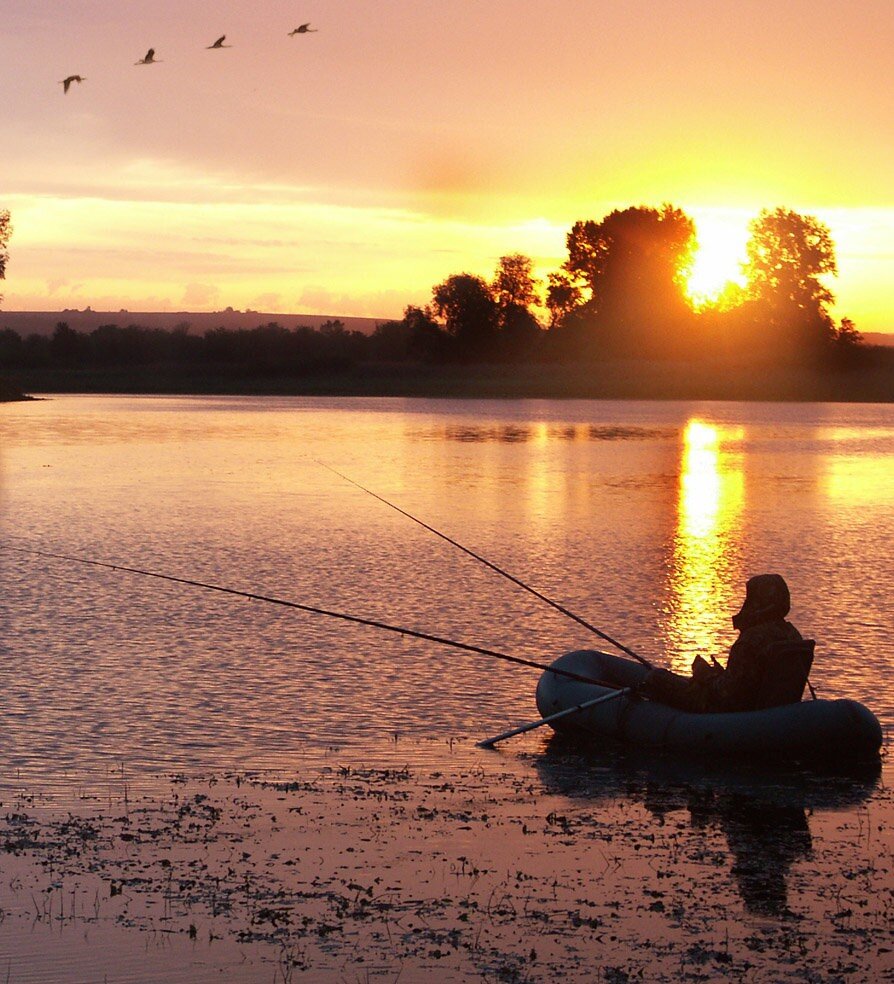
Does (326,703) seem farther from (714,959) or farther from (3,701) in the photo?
(714,959)

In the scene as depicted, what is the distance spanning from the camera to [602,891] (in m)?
7.27

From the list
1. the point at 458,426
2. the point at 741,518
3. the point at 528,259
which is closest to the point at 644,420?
the point at 458,426

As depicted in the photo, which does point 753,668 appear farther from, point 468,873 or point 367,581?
point 367,581

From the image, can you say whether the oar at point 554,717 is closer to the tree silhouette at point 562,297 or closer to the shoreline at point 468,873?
the shoreline at point 468,873

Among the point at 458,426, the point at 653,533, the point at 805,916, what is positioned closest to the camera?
the point at 805,916

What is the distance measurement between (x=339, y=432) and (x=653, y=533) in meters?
30.0

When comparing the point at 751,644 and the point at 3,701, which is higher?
the point at 751,644

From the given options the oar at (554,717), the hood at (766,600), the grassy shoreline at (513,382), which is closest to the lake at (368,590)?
the oar at (554,717)

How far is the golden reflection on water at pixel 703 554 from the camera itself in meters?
14.2

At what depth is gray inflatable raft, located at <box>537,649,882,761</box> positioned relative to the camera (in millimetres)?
9375

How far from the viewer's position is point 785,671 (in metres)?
9.54

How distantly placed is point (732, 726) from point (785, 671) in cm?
43

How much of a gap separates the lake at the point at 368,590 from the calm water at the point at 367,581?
46 mm

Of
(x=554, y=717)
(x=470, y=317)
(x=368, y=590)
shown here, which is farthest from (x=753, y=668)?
(x=470, y=317)
